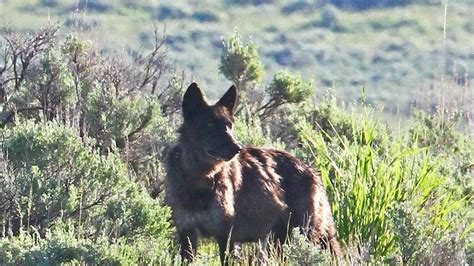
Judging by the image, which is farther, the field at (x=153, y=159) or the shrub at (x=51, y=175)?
the shrub at (x=51, y=175)

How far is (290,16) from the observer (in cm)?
8981

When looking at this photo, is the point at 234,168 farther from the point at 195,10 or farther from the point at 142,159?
the point at 195,10

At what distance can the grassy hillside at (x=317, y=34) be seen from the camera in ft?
233

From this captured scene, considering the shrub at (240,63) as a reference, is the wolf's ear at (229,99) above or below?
above

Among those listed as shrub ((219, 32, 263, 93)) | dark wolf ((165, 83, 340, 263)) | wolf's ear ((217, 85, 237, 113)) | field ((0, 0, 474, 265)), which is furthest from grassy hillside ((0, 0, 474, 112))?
wolf's ear ((217, 85, 237, 113))

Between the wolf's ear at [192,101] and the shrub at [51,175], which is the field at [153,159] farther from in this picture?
the wolf's ear at [192,101]

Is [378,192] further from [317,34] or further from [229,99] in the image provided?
[317,34]

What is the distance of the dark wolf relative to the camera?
1047cm

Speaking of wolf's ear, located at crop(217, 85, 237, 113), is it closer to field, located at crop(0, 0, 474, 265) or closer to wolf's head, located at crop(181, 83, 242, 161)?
wolf's head, located at crop(181, 83, 242, 161)

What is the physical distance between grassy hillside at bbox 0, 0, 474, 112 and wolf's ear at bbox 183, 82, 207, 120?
169ft

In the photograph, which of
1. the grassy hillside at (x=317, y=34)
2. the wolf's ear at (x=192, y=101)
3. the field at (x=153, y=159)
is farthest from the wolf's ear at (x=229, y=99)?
the grassy hillside at (x=317, y=34)

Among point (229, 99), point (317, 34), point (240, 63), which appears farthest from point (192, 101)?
point (317, 34)

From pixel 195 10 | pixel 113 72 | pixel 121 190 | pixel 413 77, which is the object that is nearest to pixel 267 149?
pixel 121 190

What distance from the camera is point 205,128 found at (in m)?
10.6
